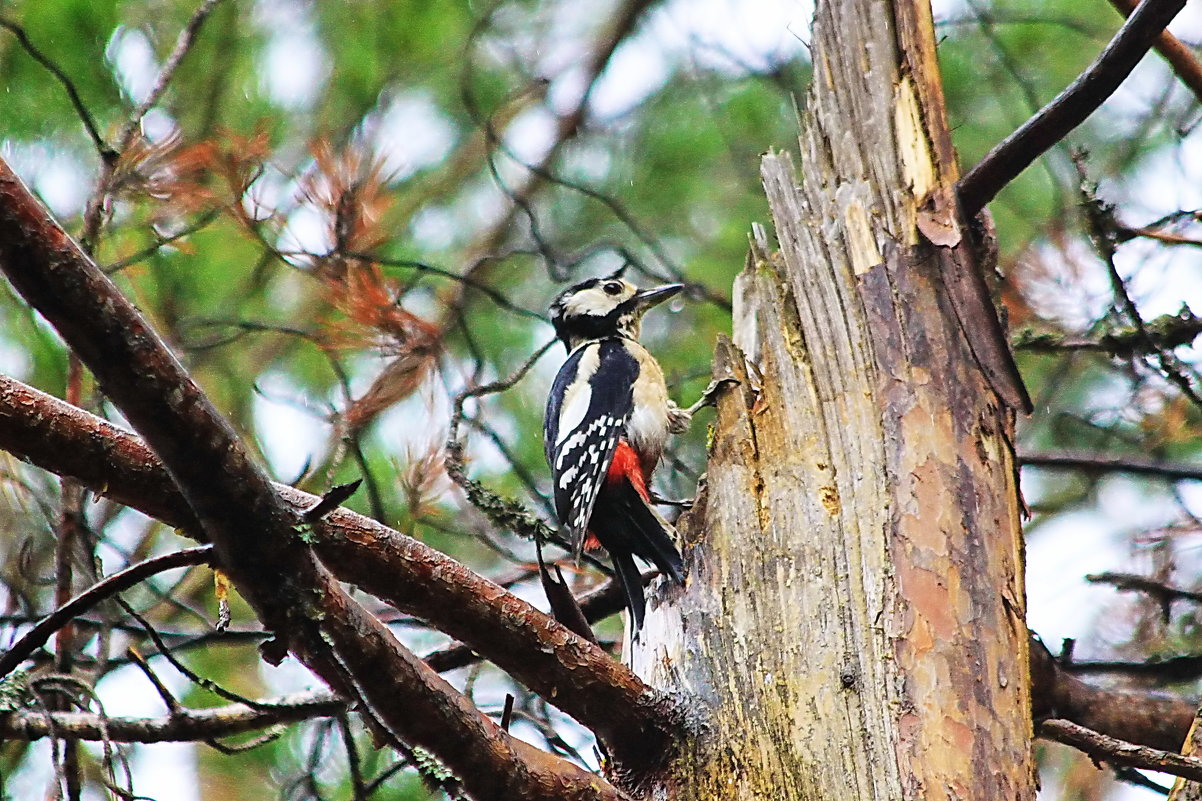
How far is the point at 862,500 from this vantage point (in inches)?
91.0

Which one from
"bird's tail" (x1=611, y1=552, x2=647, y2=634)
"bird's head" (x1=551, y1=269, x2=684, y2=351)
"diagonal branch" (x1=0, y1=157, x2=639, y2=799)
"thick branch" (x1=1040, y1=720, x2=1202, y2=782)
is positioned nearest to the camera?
"diagonal branch" (x1=0, y1=157, x2=639, y2=799)

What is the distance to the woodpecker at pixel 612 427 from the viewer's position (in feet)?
10.3

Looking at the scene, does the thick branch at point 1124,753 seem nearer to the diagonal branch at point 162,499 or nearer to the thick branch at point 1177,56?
the diagonal branch at point 162,499

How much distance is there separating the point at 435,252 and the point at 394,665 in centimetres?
325

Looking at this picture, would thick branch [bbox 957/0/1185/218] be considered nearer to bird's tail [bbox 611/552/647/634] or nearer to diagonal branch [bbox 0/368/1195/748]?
bird's tail [bbox 611/552/647/634]

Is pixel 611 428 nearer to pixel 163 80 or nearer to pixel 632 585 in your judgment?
pixel 632 585

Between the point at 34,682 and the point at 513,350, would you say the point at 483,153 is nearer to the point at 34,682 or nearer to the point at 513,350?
the point at 513,350

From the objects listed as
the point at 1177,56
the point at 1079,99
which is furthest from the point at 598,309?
the point at 1079,99

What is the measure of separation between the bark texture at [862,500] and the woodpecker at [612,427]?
29 cm

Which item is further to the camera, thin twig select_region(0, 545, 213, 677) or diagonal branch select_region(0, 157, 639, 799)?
thin twig select_region(0, 545, 213, 677)

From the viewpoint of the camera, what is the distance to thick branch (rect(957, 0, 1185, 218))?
2129 millimetres

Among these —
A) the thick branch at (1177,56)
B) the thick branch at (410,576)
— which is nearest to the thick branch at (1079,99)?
the thick branch at (1177,56)

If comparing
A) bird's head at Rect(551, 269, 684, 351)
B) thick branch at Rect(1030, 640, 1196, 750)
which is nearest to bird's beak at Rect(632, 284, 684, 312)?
bird's head at Rect(551, 269, 684, 351)

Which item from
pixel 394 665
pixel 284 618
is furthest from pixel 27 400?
pixel 394 665
